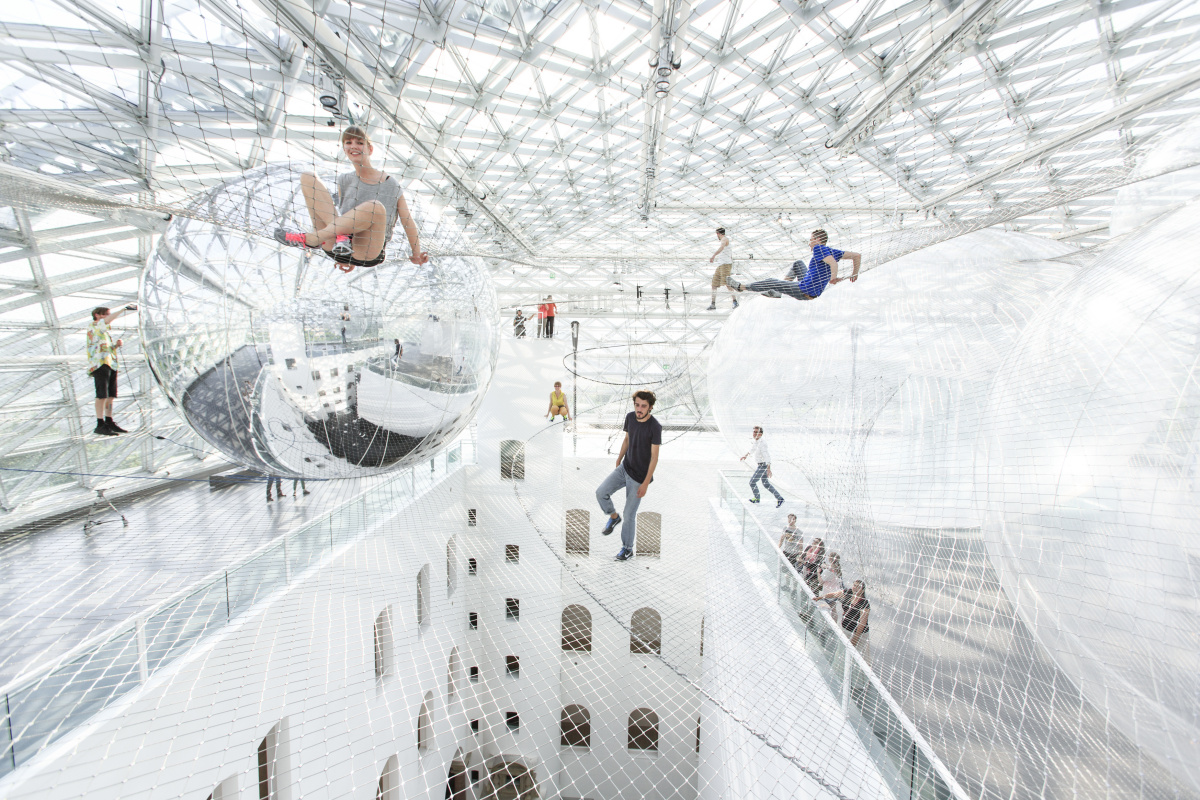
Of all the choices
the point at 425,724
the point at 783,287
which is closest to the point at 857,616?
the point at 783,287

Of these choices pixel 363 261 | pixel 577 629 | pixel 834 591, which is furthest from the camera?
pixel 577 629

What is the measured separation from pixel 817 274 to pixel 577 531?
21.4 ft

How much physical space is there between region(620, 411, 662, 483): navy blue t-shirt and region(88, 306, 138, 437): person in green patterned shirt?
2945mm

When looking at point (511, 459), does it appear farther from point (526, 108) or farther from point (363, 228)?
point (363, 228)

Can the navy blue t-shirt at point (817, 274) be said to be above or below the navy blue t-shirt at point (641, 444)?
above

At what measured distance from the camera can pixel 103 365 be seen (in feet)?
8.57

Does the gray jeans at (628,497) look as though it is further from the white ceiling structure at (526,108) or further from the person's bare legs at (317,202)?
the person's bare legs at (317,202)

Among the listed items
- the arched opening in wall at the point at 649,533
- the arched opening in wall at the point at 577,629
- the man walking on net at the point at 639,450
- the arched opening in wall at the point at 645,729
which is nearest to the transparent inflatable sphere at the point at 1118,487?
the man walking on net at the point at 639,450

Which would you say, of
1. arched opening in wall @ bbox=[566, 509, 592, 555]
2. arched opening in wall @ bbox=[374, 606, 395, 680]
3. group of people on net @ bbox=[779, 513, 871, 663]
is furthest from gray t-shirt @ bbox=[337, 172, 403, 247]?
arched opening in wall @ bbox=[566, 509, 592, 555]

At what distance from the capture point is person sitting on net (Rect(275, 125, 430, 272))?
3.70ft

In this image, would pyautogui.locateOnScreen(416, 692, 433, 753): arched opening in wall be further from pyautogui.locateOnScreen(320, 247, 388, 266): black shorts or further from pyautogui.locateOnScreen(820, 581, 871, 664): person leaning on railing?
pyautogui.locateOnScreen(320, 247, 388, 266): black shorts

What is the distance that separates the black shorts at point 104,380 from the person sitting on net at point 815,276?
3475 millimetres

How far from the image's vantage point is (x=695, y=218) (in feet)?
33.4

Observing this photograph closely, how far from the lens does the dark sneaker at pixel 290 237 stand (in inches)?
43.5
